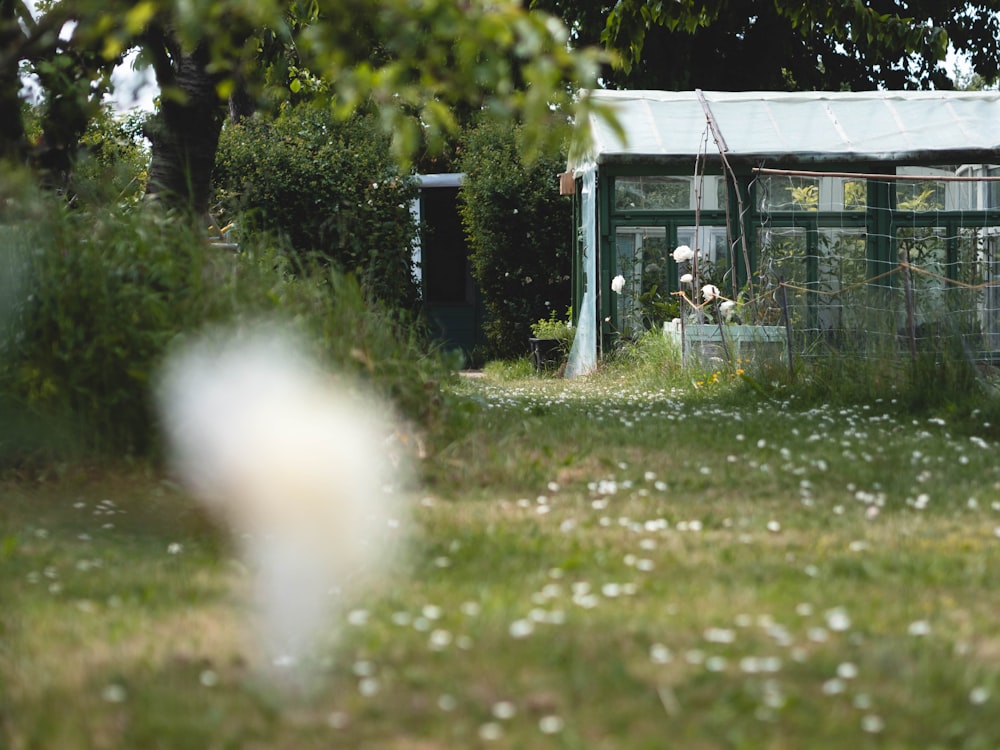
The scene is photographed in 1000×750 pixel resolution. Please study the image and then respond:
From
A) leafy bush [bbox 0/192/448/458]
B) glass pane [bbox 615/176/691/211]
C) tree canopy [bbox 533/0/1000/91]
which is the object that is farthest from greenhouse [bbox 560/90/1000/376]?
leafy bush [bbox 0/192/448/458]

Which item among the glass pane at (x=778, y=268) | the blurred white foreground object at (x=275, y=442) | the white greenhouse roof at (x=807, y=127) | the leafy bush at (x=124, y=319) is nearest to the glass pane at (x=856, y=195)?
the white greenhouse roof at (x=807, y=127)

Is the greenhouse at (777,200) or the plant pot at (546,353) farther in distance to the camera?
the plant pot at (546,353)

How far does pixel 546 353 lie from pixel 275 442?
10.5m

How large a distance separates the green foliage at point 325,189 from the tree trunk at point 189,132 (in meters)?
7.22

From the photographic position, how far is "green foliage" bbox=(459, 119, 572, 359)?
58.1 ft

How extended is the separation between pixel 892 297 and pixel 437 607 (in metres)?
7.67

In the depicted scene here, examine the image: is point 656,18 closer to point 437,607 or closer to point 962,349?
point 962,349

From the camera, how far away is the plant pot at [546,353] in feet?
53.7

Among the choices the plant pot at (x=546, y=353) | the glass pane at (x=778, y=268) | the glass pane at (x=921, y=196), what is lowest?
the plant pot at (x=546, y=353)

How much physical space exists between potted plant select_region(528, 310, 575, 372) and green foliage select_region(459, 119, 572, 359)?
1.21 meters

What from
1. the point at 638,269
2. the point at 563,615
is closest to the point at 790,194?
the point at 638,269

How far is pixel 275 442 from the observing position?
617 cm

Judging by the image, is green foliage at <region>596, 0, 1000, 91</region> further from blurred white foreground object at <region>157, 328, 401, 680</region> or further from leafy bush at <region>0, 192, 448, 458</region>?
blurred white foreground object at <region>157, 328, 401, 680</region>

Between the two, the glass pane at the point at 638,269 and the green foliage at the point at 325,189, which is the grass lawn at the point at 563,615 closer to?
the glass pane at the point at 638,269
